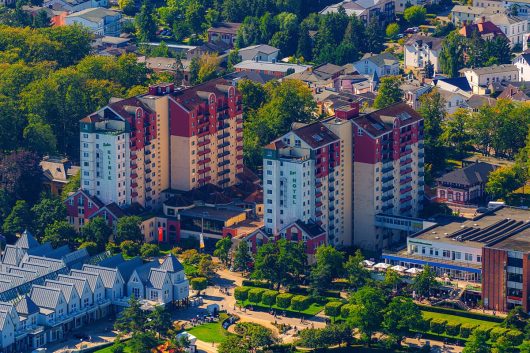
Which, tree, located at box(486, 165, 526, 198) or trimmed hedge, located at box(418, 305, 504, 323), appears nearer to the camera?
trimmed hedge, located at box(418, 305, 504, 323)

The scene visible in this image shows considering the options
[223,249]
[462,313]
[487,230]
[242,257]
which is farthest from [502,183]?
[223,249]

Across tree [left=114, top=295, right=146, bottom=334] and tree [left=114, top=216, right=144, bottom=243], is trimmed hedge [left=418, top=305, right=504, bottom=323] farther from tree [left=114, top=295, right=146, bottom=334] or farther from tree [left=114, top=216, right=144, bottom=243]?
tree [left=114, top=216, right=144, bottom=243]

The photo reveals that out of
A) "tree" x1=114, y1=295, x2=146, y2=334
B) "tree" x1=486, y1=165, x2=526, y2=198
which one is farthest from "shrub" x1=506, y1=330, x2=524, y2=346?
"tree" x1=486, y1=165, x2=526, y2=198

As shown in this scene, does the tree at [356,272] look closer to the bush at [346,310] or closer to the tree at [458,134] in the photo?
the bush at [346,310]

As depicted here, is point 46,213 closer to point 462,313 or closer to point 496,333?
point 462,313

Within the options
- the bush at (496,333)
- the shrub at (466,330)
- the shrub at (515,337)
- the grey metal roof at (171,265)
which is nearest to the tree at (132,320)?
the grey metal roof at (171,265)

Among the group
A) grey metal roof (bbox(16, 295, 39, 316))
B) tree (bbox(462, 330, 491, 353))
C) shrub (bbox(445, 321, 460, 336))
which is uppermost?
grey metal roof (bbox(16, 295, 39, 316))
